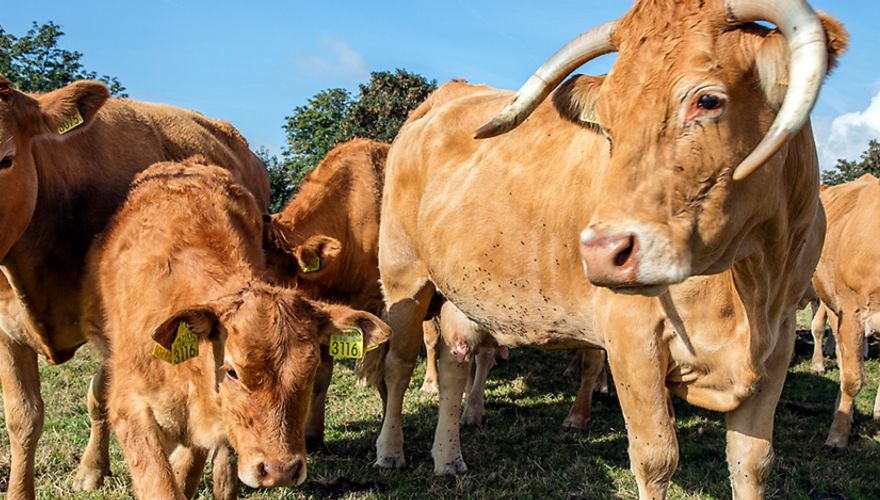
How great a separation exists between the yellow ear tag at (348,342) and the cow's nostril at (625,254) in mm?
1705

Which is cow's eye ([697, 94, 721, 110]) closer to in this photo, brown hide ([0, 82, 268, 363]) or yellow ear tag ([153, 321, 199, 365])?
yellow ear tag ([153, 321, 199, 365])

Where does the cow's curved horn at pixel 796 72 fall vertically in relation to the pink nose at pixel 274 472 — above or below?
above

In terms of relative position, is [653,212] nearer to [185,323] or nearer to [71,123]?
[185,323]

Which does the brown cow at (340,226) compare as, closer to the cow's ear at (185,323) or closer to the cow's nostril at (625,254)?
the cow's ear at (185,323)

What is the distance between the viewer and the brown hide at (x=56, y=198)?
4.07 meters

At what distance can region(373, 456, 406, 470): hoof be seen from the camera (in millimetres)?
5652

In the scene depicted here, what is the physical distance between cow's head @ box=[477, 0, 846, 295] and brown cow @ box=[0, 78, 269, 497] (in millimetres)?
3164

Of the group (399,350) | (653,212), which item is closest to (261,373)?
(653,212)

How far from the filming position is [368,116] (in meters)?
24.5

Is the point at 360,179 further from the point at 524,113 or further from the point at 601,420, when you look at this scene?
the point at 524,113

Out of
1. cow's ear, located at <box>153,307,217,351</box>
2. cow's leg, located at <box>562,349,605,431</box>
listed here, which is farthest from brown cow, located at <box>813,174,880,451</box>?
cow's ear, located at <box>153,307,217,351</box>

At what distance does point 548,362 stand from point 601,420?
9.00ft

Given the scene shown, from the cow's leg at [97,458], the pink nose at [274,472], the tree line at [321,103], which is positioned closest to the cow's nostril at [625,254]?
the pink nose at [274,472]

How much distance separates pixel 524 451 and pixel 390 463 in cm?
116
